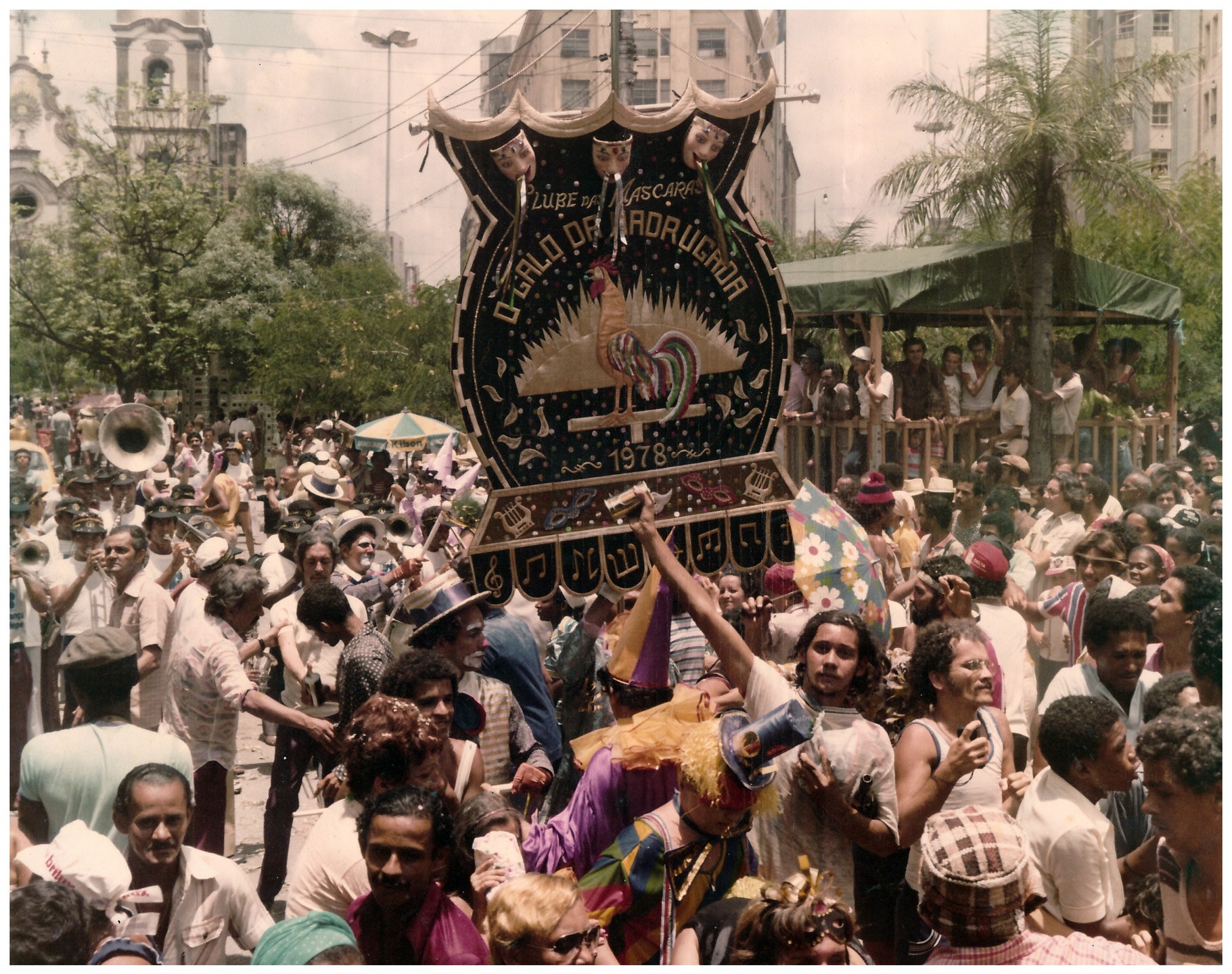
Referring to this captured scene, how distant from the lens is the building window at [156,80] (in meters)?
9.42

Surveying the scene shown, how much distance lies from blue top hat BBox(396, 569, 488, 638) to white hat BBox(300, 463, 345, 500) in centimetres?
435

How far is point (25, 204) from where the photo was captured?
9.86 m

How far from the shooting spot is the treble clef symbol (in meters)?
5.50

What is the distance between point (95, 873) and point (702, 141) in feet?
12.4

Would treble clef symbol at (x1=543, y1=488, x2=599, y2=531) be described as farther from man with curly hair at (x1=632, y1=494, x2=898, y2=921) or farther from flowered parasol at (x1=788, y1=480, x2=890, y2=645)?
man with curly hair at (x1=632, y1=494, x2=898, y2=921)

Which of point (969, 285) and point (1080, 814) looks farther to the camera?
point (969, 285)

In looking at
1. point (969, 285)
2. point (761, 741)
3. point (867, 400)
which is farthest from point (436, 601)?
point (969, 285)

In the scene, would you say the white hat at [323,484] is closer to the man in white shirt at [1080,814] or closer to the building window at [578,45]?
the man in white shirt at [1080,814]

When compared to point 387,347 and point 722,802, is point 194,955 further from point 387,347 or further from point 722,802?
point 387,347

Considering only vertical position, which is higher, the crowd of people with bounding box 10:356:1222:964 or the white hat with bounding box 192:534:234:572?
the white hat with bounding box 192:534:234:572

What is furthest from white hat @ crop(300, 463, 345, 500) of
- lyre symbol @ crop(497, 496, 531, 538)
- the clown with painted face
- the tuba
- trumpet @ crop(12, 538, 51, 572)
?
the clown with painted face

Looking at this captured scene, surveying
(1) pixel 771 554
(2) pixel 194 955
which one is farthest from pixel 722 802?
(1) pixel 771 554

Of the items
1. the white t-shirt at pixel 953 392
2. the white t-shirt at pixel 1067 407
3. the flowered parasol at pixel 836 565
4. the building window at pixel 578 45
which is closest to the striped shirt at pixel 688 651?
the flowered parasol at pixel 836 565

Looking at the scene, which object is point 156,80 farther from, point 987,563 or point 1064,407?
point 987,563
